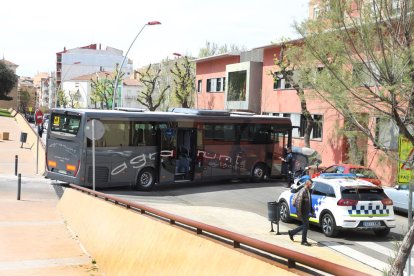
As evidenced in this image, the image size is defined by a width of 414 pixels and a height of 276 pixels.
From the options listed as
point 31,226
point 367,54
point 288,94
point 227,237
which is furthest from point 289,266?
point 288,94

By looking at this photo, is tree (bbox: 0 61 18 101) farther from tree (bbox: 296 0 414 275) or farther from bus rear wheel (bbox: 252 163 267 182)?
tree (bbox: 296 0 414 275)

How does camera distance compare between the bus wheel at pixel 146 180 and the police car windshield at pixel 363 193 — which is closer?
the police car windshield at pixel 363 193

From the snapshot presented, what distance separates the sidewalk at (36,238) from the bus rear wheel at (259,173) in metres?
8.49

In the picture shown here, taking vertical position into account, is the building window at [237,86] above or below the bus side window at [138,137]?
above

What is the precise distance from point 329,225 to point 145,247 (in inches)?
243

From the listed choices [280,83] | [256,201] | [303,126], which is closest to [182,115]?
[256,201]

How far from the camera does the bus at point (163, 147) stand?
64.0ft

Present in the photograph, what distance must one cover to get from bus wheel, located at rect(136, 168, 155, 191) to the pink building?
941 cm

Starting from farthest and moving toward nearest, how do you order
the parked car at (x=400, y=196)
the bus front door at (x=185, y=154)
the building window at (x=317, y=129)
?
the building window at (x=317, y=129)
the bus front door at (x=185, y=154)
the parked car at (x=400, y=196)

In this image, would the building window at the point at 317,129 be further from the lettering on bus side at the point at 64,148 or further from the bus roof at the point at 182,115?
the lettering on bus side at the point at 64,148

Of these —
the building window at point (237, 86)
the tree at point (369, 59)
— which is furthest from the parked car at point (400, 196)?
the building window at point (237, 86)

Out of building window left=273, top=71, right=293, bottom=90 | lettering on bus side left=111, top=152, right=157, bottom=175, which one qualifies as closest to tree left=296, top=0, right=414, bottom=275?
lettering on bus side left=111, top=152, right=157, bottom=175

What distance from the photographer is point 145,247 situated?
393 inches

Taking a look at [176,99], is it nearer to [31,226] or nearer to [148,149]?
[148,149]
